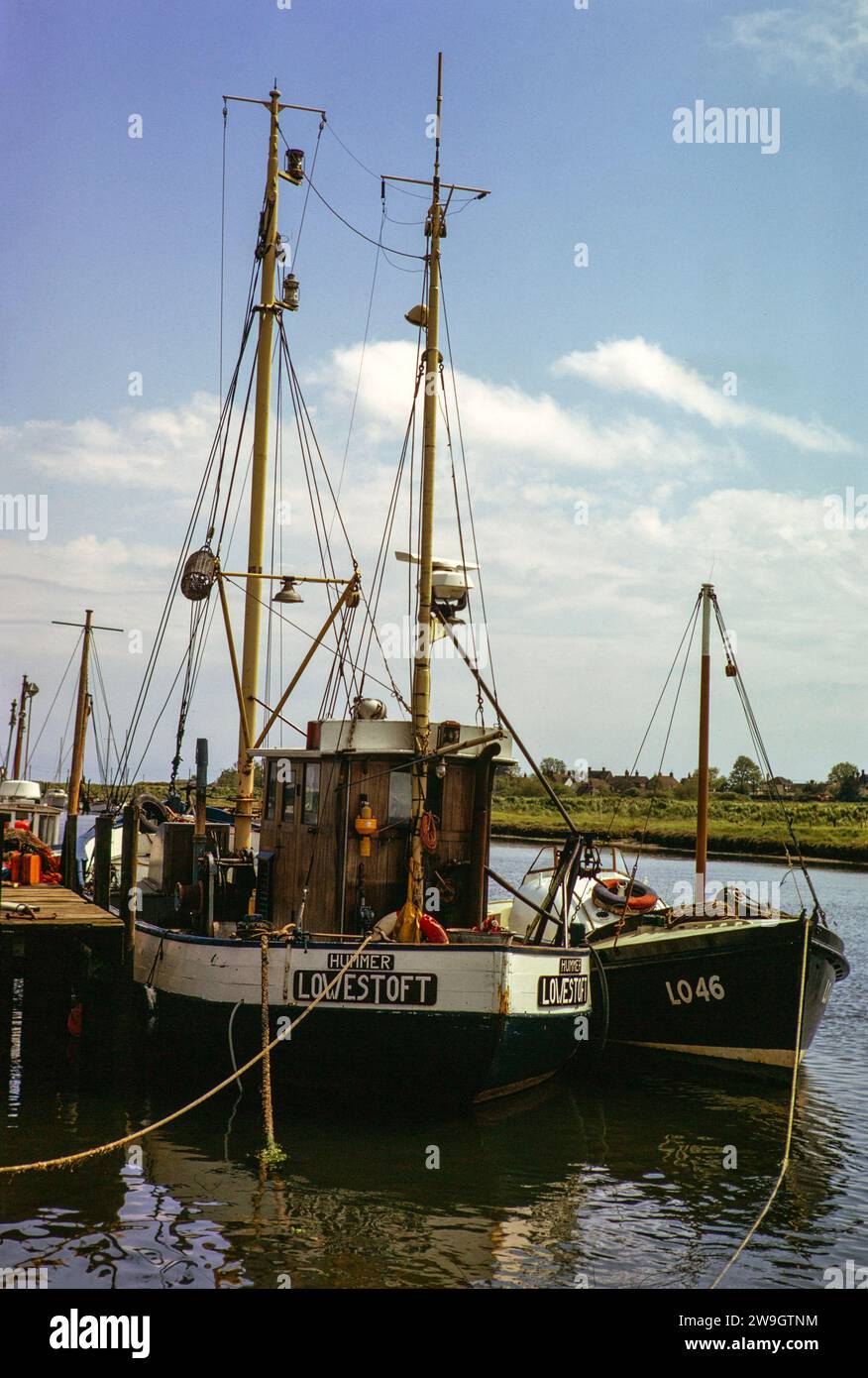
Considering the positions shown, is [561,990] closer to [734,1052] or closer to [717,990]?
[717,990]

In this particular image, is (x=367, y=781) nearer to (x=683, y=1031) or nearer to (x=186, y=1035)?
(x=186, y=1035)

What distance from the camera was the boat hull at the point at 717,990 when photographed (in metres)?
17.6

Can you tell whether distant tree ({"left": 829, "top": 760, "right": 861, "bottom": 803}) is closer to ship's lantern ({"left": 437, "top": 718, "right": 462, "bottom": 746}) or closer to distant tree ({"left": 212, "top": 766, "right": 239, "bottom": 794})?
distant tree ({"left": 212, "top": 766, "right": 239, "bottom": 794})

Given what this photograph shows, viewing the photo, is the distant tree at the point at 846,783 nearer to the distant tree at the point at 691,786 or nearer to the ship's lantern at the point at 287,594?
the distant tree at the point at 691,786

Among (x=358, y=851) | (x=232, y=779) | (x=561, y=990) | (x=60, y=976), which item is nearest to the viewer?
(x=561, y=990)

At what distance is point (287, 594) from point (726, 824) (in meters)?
67.2

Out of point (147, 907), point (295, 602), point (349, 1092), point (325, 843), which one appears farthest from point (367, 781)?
point (295, 602)

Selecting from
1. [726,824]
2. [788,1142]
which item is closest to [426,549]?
[788,1142]

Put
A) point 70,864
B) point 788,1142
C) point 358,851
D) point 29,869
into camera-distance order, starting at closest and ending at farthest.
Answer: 1. point 788,1142
2. point 358,851
3. point 29,869
4. point 70,864

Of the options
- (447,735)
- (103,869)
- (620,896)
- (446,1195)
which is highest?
(447,735)

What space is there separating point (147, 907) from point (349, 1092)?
6.66 m

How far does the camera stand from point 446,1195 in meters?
12.2

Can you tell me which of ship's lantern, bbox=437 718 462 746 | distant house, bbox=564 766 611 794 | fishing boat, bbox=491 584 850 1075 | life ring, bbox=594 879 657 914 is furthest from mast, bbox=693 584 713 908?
distant house, bbox=564 766 611 794
